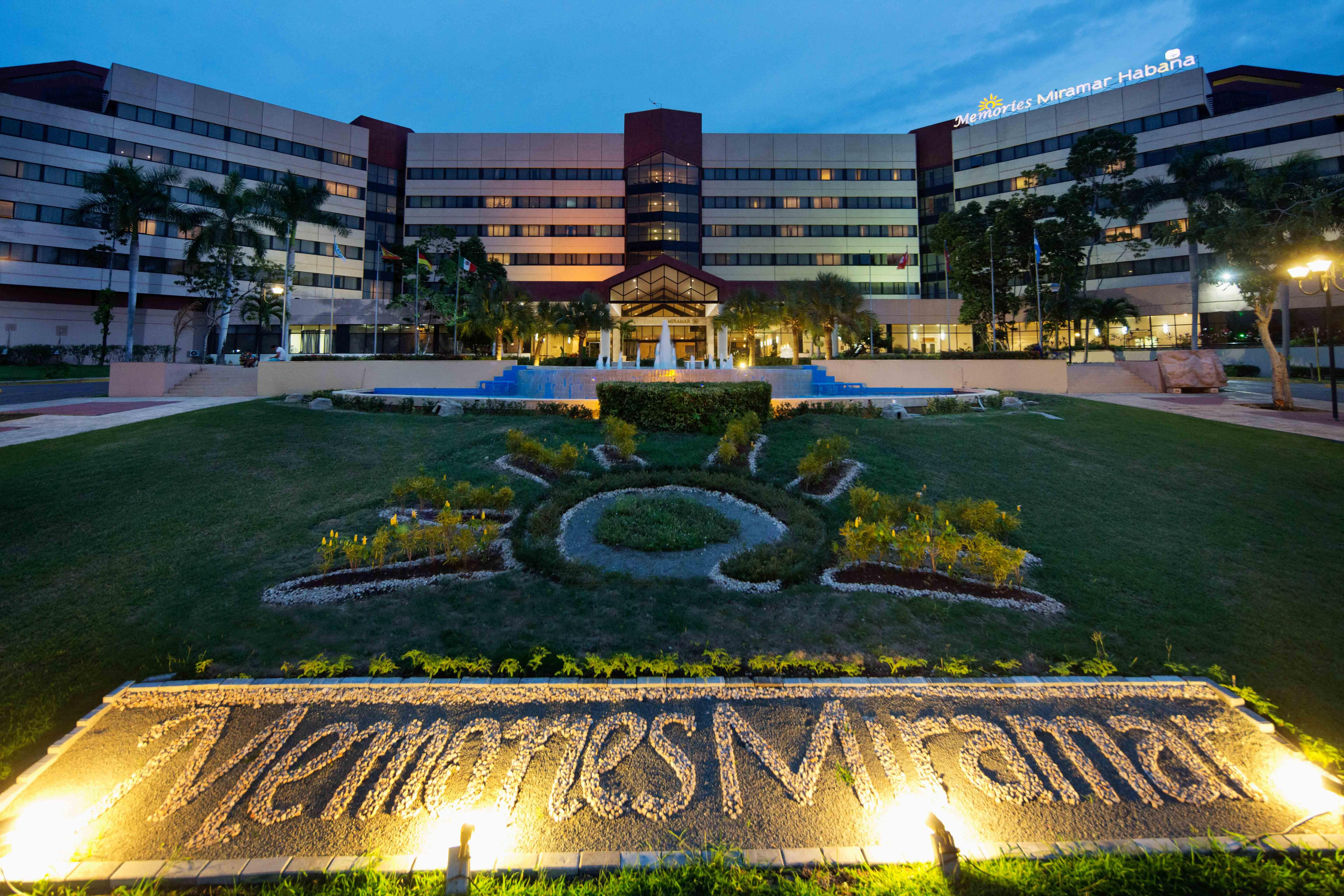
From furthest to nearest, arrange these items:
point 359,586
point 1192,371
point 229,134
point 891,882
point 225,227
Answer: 1. point 229,134
2. point 225,227
3. point 1192,371
4. point 359,586
5. point 891,882

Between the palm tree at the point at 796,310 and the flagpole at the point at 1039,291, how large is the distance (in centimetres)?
1340

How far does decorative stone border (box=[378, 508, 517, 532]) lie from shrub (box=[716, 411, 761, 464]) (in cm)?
490

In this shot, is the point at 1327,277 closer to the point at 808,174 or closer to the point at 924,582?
the point at 924,582

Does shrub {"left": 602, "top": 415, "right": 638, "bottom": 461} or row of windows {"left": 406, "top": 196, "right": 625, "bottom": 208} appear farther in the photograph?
row of windows {"left": 406, "top": 196, "right": 625, "bottom": 208}

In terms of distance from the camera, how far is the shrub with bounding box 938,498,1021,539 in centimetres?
866

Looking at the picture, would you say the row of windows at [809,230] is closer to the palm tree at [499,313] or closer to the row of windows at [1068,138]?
the row of windows at [1068,138]

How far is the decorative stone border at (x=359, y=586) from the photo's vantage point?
7355mm

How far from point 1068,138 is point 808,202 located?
83.5 feet

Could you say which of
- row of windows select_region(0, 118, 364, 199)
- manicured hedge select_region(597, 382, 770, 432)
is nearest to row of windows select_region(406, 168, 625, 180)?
row of windows select_region(0, 118, 364, 199)

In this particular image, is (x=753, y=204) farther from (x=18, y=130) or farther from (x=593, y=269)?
(x=18, y=130)

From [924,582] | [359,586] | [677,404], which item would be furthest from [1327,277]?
[359,586]

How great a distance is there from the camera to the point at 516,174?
5819 centimetres

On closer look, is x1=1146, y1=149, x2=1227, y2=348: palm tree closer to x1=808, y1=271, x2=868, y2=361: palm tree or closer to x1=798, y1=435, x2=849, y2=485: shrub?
x1=808, y1=271, x2=868, y2=361: palm tree

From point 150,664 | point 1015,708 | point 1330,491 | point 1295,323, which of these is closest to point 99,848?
point 150,664
